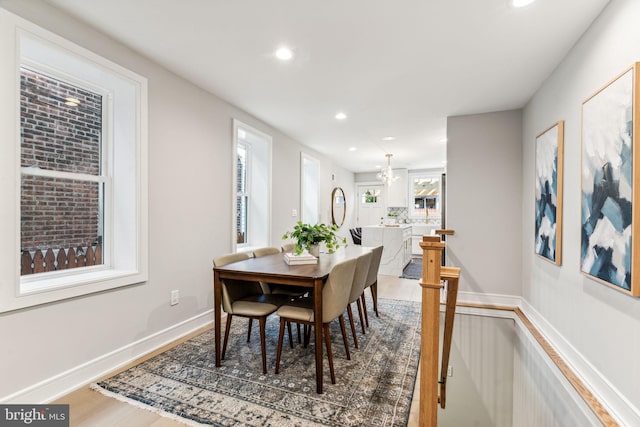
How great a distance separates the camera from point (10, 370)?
164 cm

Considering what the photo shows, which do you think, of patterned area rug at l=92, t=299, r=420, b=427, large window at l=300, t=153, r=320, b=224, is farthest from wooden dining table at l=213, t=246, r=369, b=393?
large window at l=300, t=153, r=320, b=224

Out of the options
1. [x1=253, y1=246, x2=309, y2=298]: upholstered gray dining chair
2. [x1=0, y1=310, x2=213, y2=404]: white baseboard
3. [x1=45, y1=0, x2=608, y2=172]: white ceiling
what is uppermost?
[x1=45, y1=0, x2=608, y2=172]: white ceiling

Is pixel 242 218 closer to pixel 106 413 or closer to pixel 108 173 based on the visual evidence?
pixel 108 173

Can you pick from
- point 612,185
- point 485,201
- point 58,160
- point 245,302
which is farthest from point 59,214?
point 485,201

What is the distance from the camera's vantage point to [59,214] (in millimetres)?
2043

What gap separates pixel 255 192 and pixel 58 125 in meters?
2.32

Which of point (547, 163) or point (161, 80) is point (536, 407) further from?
point (161, 80)

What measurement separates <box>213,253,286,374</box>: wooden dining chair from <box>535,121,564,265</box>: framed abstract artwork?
7.59 ft

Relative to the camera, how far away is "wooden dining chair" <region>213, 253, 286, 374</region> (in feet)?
7.00

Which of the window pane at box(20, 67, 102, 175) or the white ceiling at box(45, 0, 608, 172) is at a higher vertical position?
the white ceiling at box(45, 0, 608, 172)

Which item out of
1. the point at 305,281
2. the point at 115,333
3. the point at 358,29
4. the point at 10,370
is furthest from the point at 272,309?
the point at 358,29

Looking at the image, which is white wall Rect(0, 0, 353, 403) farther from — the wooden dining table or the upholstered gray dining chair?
the wooden dining table

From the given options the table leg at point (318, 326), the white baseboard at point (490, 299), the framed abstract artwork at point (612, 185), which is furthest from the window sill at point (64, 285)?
the white baseboard at point (490, 299)

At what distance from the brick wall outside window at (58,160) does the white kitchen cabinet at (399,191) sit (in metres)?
6.83
